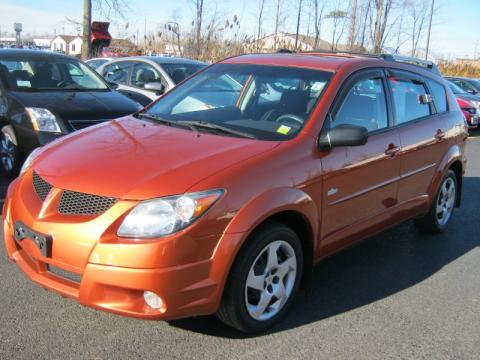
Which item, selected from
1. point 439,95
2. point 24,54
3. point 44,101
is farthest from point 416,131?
point 24,54

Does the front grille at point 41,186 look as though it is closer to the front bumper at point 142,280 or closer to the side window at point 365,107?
the front bumper at point 142,280

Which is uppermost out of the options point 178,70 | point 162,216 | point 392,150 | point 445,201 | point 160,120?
point 178,70

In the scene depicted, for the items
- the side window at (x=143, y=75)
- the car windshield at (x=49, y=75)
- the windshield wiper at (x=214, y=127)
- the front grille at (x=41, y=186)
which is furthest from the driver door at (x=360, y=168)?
the side window at (x=143, y=75)

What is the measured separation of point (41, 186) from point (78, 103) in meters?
3.72

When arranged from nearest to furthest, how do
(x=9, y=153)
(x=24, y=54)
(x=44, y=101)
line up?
(x=44, y=101) < (x=9, y=153) < (x=24, y=54)

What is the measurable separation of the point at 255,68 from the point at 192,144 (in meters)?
1.25

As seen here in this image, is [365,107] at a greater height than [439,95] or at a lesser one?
lesser

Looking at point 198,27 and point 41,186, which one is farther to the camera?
point 198,27

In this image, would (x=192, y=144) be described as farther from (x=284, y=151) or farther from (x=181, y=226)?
(x=181, y=226)

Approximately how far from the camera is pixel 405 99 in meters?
4.80

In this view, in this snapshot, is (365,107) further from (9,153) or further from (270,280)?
(9,153)

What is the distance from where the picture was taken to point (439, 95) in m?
5.50

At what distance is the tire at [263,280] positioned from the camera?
3084 mm

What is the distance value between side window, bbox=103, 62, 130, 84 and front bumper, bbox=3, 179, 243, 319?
7.70 meters
